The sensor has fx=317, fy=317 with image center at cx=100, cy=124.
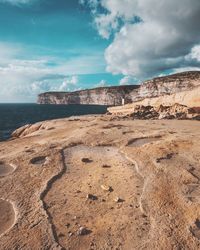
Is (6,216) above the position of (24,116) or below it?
above

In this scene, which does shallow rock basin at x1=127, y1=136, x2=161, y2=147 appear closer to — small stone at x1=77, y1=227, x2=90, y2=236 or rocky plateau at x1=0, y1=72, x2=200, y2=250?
rocky plateau at x1=0, y1=72, x2=200, y2=250

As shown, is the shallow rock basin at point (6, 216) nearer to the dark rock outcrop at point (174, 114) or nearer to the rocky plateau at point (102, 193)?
the rocky plateau at point (102, 193)

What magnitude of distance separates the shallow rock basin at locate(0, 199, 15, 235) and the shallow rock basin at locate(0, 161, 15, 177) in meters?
2.39

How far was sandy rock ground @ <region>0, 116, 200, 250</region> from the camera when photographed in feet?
24.8

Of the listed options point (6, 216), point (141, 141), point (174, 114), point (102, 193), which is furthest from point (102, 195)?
point (174, 114)

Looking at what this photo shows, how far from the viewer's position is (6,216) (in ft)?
28.7

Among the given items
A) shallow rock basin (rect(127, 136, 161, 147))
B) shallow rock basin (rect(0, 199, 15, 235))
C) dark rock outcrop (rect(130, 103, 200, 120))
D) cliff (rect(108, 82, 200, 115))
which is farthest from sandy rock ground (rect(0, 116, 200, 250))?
cliff (rect(108, 82, 200, 115))

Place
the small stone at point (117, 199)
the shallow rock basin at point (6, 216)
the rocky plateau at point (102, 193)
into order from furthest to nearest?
the small stone at point (117, 199)
the shallow rock basin at point (6, 216)
the rocky plateau at point (102, 193)

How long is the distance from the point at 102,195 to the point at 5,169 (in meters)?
4.68

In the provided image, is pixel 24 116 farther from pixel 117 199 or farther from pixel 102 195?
pixel 117 199

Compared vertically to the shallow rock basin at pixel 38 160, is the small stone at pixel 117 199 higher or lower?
lower

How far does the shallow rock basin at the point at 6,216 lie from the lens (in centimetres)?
823

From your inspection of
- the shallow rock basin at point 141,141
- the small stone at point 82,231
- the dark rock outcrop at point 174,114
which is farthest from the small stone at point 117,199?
the dark rock outcrop at point 174,114

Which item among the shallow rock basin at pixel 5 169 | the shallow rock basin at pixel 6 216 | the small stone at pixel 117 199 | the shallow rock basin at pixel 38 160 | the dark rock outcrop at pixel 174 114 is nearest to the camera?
the shallow rock basin at pixel 6 216
